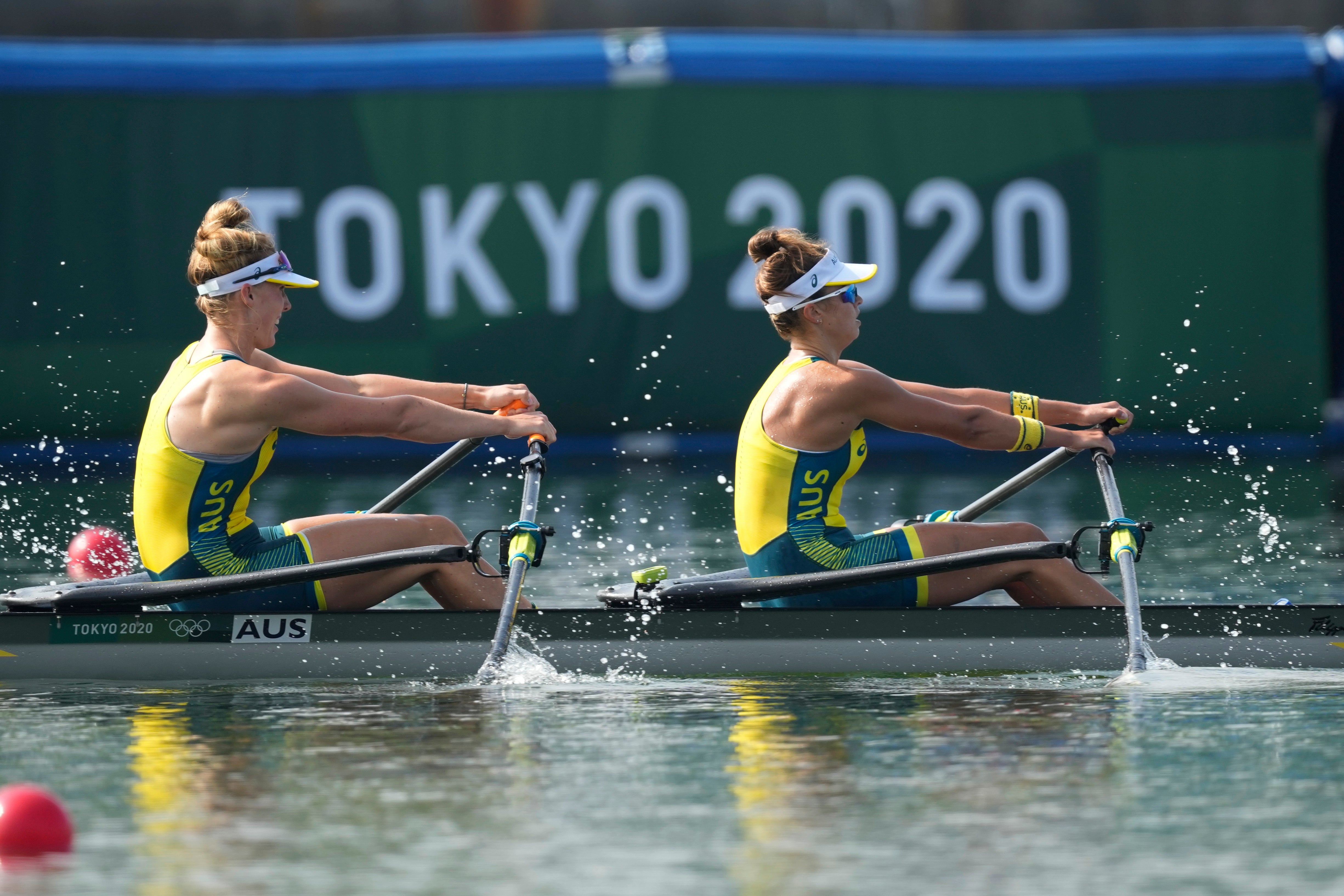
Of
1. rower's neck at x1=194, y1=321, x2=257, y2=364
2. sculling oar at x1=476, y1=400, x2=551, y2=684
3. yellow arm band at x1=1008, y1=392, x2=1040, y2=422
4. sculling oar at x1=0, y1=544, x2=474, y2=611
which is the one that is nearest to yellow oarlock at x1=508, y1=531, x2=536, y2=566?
sculling oar at x1=476, y1=400, x2=551, y2=684

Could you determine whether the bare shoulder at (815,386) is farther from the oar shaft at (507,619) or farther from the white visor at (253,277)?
the white visor at (253,277)

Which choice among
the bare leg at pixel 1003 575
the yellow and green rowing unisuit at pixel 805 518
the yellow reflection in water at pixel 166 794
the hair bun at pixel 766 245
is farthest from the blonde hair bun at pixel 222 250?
the bare leg at pixel 1003 575

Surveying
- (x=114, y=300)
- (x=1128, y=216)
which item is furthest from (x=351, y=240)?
(x=1128, y=216)

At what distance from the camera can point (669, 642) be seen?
634 centimetres

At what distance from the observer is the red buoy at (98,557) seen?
318 inches

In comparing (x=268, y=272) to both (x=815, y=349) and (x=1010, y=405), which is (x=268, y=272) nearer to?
(x=815, y=349)

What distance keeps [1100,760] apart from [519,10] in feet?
56.3

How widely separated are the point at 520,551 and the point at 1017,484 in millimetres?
1775

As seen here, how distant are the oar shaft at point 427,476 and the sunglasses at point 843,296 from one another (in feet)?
3.96

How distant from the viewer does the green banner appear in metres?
14.4

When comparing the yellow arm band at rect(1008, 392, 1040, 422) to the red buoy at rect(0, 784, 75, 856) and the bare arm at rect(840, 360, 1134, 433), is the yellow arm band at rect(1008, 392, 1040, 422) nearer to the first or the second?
the bare arm at rect(840, 360, 1134, 433)

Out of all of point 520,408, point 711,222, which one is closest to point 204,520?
point 520,408

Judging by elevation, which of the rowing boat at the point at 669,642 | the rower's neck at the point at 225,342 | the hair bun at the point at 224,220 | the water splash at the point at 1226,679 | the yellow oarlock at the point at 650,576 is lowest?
the water splash at the point at 1226,679

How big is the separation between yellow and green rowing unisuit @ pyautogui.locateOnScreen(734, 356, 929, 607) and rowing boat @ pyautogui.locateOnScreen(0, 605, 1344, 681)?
0.15m
